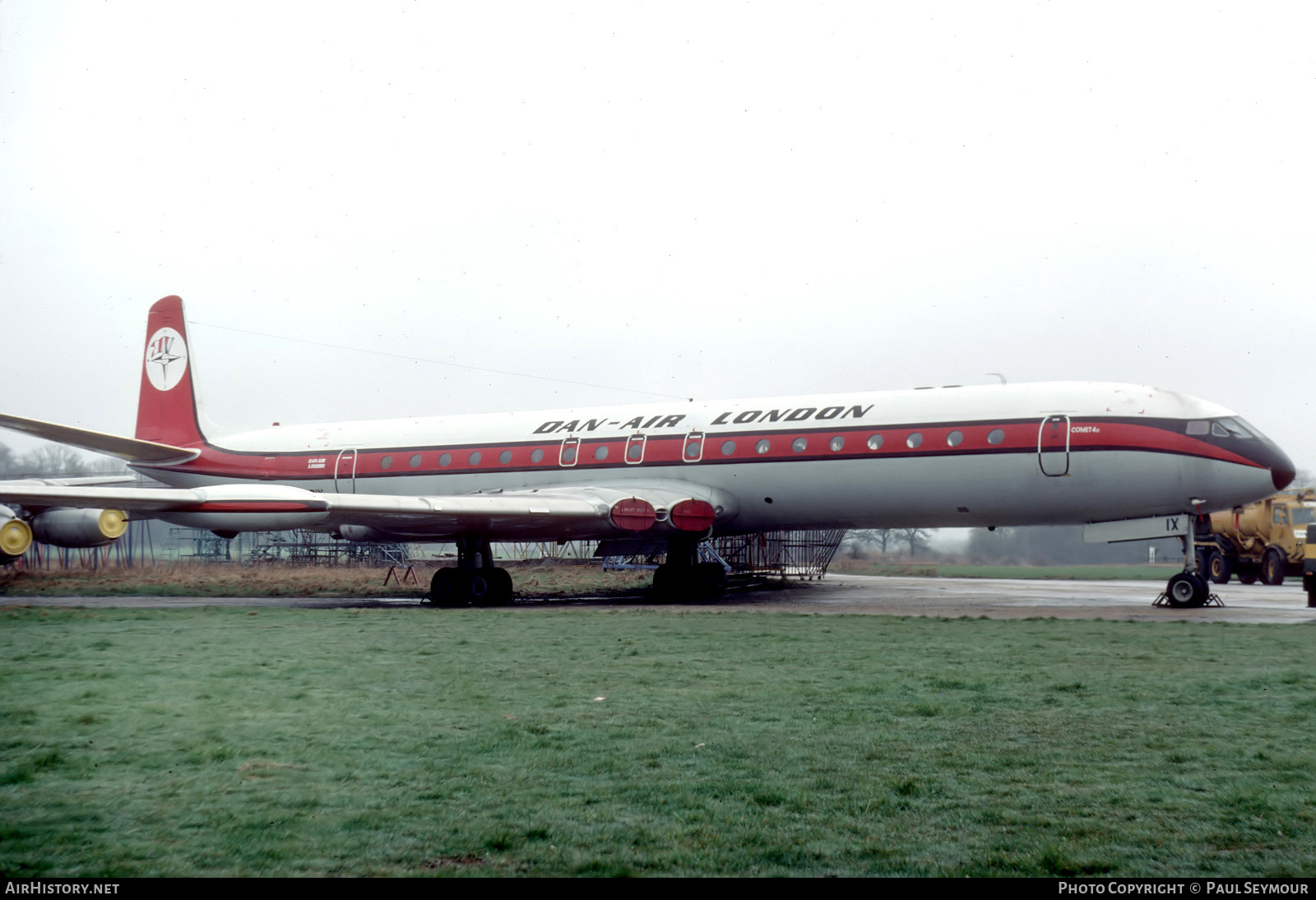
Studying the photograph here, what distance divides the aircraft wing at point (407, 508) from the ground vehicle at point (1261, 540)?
16.4 meters

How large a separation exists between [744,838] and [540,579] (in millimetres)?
22487

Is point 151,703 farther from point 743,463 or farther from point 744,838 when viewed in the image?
point 743,463

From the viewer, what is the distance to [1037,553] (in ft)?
98.9

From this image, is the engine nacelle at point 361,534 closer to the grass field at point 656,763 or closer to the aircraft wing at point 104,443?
the aircraft wing at point 104,443

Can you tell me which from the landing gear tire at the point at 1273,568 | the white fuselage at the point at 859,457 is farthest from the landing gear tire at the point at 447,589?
the landing gear tire at the point at 1273,568

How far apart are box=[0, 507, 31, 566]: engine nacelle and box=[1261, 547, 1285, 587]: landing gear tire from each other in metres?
27.8

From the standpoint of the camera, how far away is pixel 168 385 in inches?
922

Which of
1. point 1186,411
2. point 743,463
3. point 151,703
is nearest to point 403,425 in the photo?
point 743,463

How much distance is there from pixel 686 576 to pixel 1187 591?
28.8 ft

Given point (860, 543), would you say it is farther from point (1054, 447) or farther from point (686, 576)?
point (1054, 447)

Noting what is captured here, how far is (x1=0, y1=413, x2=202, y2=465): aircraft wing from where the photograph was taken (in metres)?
15.8

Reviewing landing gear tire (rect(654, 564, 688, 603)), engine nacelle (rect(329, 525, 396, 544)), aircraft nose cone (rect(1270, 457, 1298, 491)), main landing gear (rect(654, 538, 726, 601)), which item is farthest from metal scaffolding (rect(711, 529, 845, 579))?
aircraft nose cone (rect(1270, 457, 1298, 491))

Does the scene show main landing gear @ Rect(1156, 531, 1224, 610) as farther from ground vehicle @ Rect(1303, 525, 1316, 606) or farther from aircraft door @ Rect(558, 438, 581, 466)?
aircraft door @ Rect(558, 438, 581, 466)

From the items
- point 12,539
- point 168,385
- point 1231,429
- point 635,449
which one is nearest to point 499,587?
point 635,449
